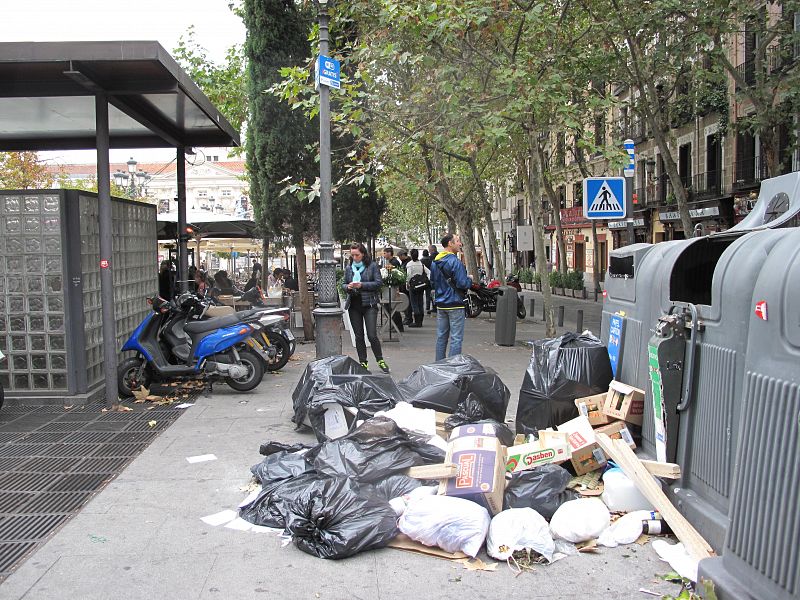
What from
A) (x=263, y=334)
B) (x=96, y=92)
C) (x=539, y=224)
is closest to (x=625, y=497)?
(x=263, y=334)

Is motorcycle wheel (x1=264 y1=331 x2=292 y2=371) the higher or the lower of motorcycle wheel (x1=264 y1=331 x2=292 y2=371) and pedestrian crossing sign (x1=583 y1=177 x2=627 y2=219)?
the lower

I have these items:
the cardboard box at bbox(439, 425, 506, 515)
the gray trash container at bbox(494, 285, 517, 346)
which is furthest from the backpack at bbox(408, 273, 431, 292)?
the cardboard box at bbox(439, 425, 506, 515)

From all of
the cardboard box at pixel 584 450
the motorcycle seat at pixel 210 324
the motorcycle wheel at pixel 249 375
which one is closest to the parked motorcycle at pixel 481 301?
the motorcycle wheel at pixel 249 375

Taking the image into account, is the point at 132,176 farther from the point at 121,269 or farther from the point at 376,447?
the point at 376,447

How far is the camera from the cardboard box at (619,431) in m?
4.98

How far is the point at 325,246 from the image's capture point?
27.0 ft

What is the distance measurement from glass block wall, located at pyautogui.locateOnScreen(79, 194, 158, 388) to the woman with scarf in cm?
296

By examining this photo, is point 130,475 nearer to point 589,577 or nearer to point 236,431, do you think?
point 236,431

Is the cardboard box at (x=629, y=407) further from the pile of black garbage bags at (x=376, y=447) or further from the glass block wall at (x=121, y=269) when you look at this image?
the glass block wall at (x=121, y=269)

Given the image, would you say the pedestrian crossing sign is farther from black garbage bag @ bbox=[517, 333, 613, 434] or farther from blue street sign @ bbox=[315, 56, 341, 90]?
black garbage bag @ bbox=[517, 333, 613, 434]

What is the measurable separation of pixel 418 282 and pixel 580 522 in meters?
13.4

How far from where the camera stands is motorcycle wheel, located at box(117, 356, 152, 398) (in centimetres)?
854

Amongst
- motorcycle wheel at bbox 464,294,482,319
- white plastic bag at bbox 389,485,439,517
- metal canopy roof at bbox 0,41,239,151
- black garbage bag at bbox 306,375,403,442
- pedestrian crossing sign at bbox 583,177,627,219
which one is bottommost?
motorcycle wheel at bbox 464,294,482,319

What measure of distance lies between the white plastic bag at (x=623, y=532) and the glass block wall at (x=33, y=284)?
6491 mm
